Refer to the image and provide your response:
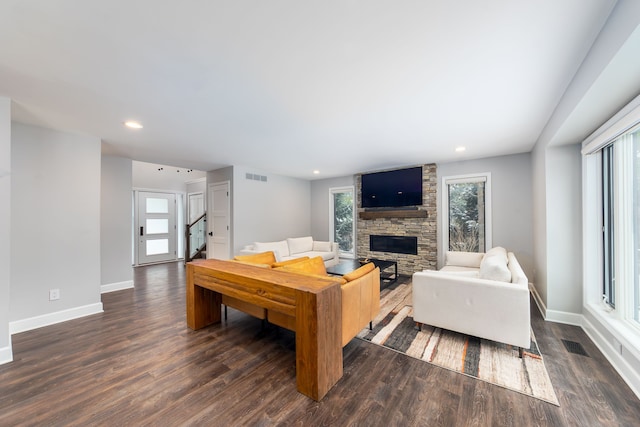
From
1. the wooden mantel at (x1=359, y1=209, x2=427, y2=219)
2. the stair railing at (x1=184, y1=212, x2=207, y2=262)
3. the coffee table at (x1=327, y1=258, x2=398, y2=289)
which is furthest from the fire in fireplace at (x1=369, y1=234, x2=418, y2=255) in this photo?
the stair railing at (x1=184, y1=212, x2=207, y2=262)

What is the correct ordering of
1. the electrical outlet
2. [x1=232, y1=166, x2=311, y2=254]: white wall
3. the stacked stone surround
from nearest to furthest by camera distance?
1. the electrical outlet
2. the stacked stone surround
3. [x1=232, y1=166, x2=311, y2=254]: white wall

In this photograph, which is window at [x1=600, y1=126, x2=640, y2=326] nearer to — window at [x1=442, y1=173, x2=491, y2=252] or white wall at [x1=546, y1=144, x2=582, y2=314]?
white wall at [x1=546, y1=144, x2=582, y2=314]

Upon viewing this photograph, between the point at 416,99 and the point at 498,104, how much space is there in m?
0.91

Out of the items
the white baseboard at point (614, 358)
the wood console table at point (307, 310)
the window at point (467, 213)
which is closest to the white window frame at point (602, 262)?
the white baseboard at point (614, 358)

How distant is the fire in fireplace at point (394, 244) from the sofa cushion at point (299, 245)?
5.21 ft

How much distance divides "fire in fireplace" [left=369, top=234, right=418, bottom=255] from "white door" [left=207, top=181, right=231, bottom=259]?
347 centimetres

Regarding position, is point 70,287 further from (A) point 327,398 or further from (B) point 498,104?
(B) point 498,104

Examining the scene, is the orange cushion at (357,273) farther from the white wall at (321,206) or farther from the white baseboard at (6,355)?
the white wall at (321,206)

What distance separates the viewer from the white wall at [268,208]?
17.3 ft

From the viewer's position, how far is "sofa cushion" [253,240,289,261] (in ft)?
15.6

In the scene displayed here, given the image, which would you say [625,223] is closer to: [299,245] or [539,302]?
[539,302]

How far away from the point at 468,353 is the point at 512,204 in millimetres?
3400

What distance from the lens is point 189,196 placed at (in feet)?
25.0

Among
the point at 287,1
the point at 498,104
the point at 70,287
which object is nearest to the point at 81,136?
the point at 70,287
